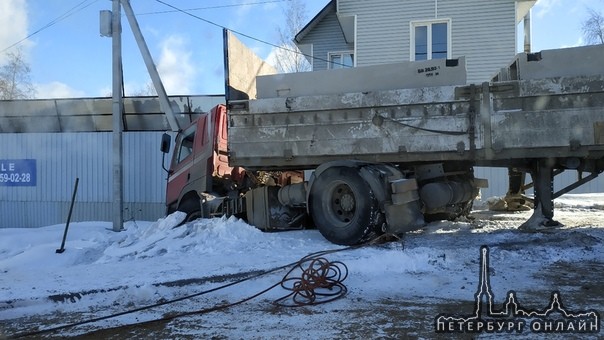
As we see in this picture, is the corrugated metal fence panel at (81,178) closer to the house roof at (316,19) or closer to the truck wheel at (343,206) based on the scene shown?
the house roof at (316,19)

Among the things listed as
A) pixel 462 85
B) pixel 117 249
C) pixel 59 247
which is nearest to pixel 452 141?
pixel 462 85

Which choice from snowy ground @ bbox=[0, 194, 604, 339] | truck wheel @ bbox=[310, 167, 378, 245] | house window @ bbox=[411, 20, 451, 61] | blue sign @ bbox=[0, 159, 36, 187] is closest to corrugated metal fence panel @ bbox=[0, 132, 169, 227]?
blue sign @ bbox=[0, 159, 36, 187]

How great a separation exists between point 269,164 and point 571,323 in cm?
491

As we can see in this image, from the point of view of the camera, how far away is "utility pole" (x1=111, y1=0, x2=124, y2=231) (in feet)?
38.7

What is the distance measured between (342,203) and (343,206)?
0.15 ft

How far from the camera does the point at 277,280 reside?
5324mm

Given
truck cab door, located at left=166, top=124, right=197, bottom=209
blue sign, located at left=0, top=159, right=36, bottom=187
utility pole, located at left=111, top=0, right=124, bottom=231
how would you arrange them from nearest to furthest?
truck cab door, located at left=166, top=124, right=197, bottom=209
utility pole, located at left=111, top=0, right=124, bottom=231
blue sign, located at left=0, top=159, right=36, bottom=187

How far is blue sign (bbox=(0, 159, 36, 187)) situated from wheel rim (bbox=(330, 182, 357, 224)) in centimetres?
1566

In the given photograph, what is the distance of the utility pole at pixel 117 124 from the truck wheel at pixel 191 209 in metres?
3.06

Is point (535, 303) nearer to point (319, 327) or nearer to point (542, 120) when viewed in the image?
point (319, 327)

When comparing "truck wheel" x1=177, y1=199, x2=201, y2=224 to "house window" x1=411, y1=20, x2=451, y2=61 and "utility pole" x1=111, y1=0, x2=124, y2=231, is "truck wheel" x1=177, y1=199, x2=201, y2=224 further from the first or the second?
"house window" x1=411, y1=20, x2=451, y2=61

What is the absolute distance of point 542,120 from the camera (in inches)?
252

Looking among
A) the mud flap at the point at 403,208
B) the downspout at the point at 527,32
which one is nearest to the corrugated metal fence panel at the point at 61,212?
the mud flap at the point at 403,208
